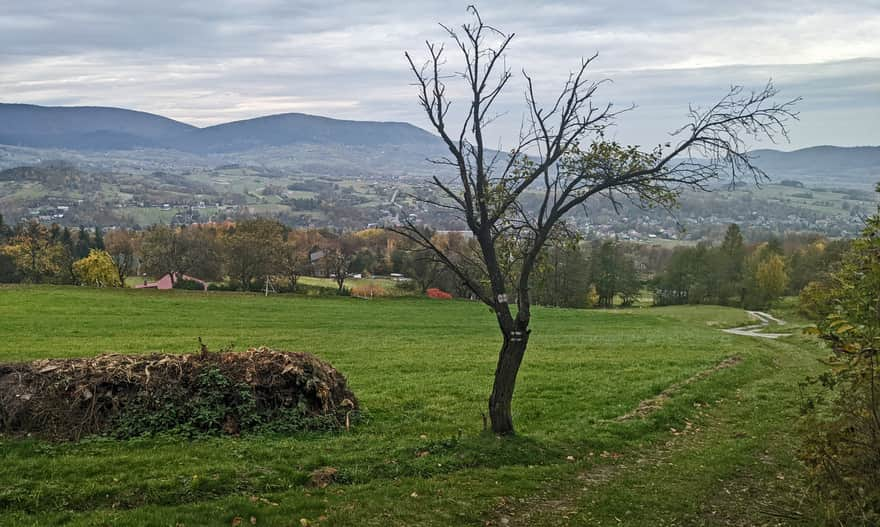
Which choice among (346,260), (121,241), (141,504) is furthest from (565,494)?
(121,241)

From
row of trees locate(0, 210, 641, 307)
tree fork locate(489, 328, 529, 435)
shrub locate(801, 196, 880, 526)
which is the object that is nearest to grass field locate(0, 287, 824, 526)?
tree fork locate(489, 328, 529, 435)

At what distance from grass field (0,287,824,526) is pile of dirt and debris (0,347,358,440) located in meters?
0.65

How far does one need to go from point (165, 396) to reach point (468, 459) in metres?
6.30

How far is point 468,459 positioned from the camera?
36.5ft

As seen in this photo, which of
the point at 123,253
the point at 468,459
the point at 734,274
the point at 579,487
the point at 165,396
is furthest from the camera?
the point at 123,253

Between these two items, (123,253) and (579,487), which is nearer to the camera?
(579,487)

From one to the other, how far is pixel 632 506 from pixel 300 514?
196 inches

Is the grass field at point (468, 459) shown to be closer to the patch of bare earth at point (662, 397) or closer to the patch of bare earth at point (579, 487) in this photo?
the patch of bare earth at point (579, 487)

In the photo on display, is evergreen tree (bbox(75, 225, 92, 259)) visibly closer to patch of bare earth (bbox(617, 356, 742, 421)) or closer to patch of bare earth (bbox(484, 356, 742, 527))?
patch of bare earth (bbox(617, 356, 742, 421))

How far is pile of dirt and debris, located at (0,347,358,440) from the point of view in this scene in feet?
39.1

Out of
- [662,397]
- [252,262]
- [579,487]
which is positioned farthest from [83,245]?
[579,487]

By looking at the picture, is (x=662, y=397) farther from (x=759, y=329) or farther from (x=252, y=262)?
(x=252, y=262)

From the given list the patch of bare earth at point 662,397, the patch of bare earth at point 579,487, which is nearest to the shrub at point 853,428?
the patch of bare earth at point 579,487

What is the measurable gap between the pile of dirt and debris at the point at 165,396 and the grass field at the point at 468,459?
649 millimetres
